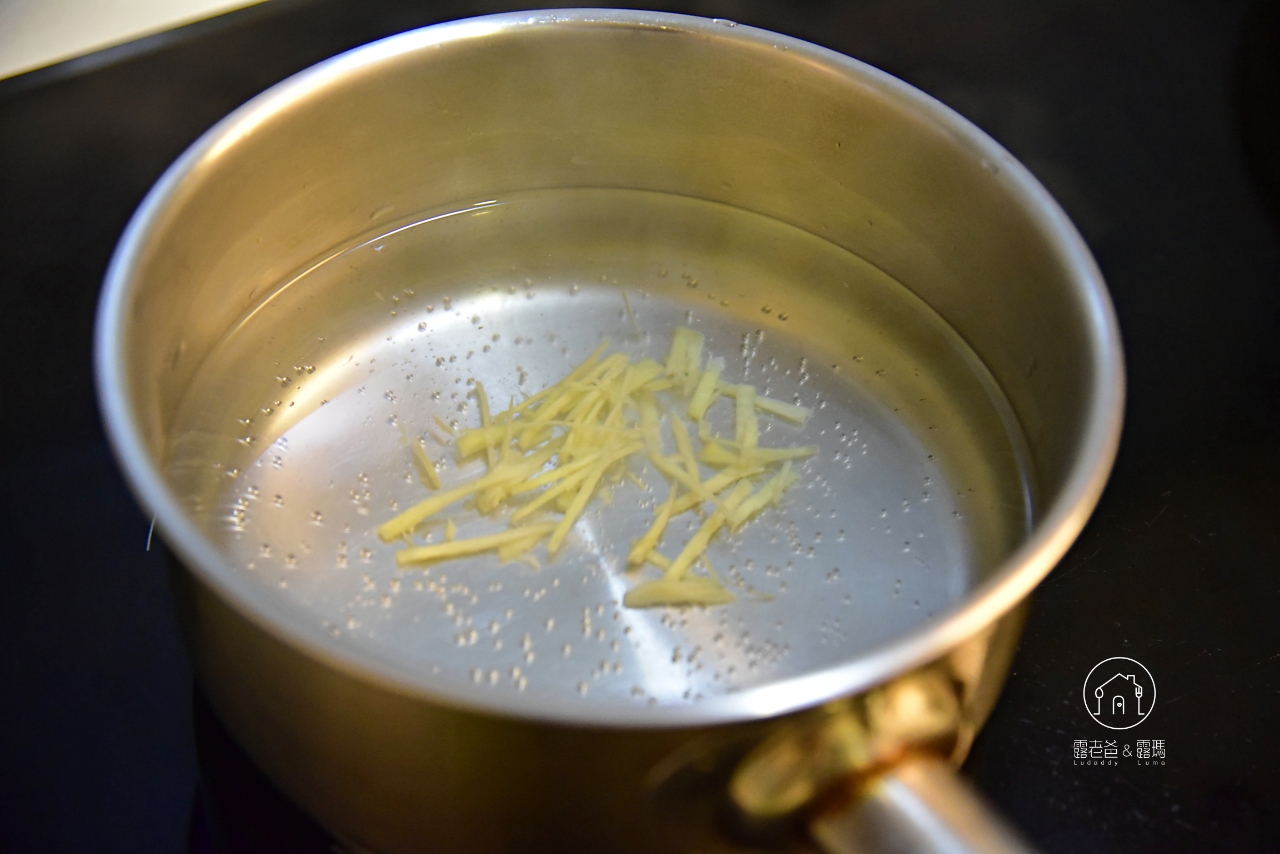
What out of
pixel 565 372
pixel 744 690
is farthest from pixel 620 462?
pixel 744 690

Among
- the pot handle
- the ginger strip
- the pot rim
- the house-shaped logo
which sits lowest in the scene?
the house-shaped logo

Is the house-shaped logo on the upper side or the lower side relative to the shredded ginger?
lower

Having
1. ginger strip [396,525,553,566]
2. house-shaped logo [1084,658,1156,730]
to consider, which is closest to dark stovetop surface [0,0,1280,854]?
house-shaped logo [1084,658,1156,730]

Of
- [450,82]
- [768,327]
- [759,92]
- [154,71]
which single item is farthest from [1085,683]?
[154,71]

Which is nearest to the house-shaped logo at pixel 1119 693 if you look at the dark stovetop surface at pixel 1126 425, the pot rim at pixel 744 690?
the dark stovetop surface at pixel 1126 425

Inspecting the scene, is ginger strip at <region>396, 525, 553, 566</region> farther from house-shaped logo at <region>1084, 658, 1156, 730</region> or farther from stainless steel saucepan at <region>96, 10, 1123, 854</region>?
house-shaped logo at <region>1084, 658, 1156, 730</region>

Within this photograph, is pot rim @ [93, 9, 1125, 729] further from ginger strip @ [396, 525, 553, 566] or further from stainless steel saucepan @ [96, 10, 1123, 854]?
ginger strip @ [396, 525, 553, 566]

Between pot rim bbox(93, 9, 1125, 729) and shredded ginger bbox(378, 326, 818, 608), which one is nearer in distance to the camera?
pot rim bbox(93, 9, 1125, 729)
